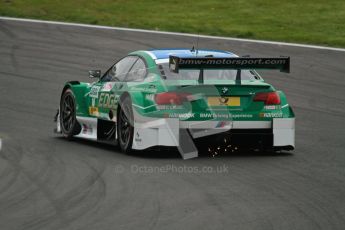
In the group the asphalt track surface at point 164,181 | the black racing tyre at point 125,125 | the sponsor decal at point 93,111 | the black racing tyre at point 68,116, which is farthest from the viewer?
the black racing tyre at point 68,116

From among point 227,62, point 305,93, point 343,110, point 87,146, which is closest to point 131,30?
point 305,93

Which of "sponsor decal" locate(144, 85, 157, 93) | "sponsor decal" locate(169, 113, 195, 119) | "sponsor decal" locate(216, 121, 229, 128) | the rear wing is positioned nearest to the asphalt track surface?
"sponsor decal" locate(216, 121, 229, 128)

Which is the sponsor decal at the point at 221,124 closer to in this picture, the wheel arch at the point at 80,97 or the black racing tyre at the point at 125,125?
the black racing tyre at the point at 125,125

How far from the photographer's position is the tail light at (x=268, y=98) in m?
11.0

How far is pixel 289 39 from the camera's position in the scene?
2431 cm

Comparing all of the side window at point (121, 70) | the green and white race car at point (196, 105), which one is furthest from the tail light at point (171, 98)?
the side window at point (121, 70)

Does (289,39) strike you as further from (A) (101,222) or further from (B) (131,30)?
(A) (101,222)

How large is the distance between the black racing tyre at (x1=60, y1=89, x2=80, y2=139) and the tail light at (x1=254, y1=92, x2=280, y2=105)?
2.87 meters

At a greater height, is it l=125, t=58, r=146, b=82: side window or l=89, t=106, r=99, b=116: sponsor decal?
l=125, t=58, r=146, b=82: side window

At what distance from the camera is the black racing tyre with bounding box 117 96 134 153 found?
10.9 meters

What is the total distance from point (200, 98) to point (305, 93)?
7.32 m

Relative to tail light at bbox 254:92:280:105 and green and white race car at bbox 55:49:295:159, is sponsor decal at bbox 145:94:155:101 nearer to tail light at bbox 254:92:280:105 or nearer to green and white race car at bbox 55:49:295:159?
green and white race car at bbox 55:49:295:159

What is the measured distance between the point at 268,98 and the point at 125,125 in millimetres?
1704

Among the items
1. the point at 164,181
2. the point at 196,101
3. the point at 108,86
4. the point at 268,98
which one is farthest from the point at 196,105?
the point at 164,181
